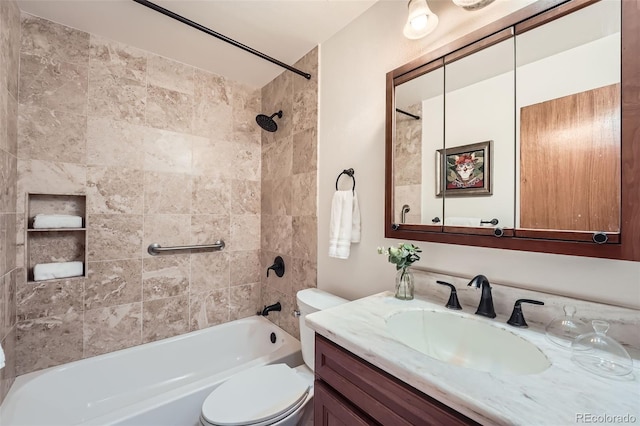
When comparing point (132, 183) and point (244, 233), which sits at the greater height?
point (132, 183)

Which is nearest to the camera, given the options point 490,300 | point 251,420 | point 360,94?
point 490,300

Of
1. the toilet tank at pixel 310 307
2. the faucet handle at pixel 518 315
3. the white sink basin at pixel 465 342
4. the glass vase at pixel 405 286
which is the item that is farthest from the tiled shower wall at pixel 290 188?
the faucet handle at pixel 518 315

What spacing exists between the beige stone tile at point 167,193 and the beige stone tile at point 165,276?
36cm

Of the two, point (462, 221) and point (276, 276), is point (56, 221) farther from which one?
point (462, 221)

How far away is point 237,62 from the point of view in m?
1.99

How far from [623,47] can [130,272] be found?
253 centimetres

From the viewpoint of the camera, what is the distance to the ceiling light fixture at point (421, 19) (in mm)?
1113

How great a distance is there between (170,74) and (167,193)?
0.90 meters

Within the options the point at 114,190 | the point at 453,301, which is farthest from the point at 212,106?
the point at 453,301

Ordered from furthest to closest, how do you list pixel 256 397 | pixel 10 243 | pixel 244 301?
pixel 244 301
pixel 10 243
pixel 256 397

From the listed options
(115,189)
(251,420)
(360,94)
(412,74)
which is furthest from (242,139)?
(251,420)

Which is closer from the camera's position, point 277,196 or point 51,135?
point 51,135

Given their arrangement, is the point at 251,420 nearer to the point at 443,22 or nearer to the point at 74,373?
the point at 74,373

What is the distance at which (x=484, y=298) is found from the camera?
93 cm
